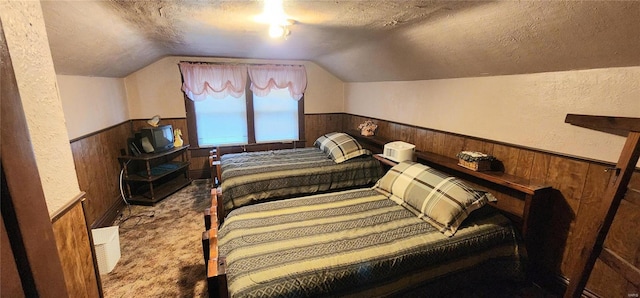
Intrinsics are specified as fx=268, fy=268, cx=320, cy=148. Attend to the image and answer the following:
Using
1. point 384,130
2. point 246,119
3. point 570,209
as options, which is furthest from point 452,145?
point 246,119

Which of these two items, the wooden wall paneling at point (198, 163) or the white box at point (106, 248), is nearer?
the white box at point (106, 248)

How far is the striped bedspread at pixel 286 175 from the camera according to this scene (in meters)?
2.69

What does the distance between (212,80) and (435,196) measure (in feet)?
11.5

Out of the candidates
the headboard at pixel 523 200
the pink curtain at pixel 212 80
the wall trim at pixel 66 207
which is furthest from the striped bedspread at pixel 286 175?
the wall trim at pixel 66 207

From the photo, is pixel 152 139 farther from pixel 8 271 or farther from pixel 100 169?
pixel 8 271

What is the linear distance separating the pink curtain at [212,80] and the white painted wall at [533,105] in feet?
8.31

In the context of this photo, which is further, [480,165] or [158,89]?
[158,89]

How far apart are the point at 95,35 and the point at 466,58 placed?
9.47ft

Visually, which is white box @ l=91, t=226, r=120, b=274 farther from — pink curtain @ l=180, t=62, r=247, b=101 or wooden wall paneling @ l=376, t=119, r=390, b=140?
wooden wall paneling @ l=376, t=119, r=390, b=140

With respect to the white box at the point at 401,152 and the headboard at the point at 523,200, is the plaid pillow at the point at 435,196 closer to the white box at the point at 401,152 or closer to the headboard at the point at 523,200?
the headboard at the point at 523,200

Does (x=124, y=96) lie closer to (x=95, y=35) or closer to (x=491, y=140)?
(x=95, y=35)

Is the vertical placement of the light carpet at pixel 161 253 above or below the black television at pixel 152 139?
below

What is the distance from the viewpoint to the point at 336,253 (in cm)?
153

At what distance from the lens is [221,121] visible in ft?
14.3
